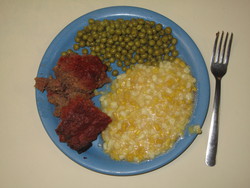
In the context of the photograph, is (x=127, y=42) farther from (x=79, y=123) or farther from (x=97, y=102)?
(x=79, y=123)

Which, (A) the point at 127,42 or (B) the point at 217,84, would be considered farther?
(A) the point at 127,42

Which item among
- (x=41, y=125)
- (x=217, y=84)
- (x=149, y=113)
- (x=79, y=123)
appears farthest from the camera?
(x=41, y=125)

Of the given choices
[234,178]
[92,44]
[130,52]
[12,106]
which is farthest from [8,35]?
[234,178]

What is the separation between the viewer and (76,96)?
2.99 metres

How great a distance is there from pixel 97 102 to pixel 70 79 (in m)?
0.55

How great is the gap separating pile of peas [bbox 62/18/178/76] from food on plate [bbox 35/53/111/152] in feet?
1.05

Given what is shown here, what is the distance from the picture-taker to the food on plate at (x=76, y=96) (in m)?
2.81

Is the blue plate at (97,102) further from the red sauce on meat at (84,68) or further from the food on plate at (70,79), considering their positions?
the red sauce on meat at (84,68)

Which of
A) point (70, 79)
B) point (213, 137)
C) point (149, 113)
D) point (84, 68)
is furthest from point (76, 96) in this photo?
point (213, 137)

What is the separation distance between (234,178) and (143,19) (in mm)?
2305

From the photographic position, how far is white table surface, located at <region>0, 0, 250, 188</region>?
3160 mm

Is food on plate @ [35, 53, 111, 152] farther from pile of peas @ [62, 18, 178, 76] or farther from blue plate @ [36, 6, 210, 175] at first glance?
pile of peas @ [62, 18, 178, 76]

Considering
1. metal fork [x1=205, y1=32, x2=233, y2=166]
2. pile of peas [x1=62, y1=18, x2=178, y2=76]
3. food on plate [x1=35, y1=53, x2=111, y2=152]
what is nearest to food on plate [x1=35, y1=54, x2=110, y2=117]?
food on plate [x1=35, y1=53, x2=111, y2=152]

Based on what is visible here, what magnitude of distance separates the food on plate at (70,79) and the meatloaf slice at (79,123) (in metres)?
0.18
